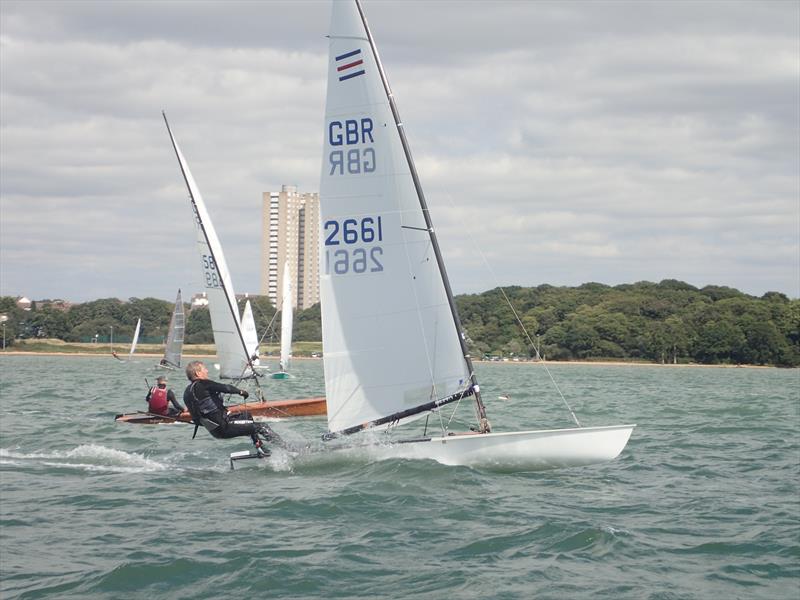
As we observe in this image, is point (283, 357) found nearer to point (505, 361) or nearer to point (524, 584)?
point (524, 584)

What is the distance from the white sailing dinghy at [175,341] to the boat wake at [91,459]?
2125 cm

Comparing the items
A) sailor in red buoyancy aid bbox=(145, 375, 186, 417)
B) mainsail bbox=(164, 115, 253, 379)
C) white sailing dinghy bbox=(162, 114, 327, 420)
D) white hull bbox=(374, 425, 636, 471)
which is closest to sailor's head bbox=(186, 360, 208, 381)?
white hull bbox=(374, 425, 636, 471)

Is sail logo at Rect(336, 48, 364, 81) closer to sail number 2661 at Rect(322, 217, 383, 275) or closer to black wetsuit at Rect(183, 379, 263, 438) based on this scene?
sail number 2661 at Rect(322, 217, 383, 275)

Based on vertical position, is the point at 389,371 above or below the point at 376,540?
above

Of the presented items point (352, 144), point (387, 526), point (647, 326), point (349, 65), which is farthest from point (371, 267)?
point (647, 326)

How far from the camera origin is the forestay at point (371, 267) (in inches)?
471

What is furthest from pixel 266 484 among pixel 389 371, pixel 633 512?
pixel 633 512

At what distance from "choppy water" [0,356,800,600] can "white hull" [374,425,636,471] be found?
23 centimetres

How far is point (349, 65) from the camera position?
11875mm

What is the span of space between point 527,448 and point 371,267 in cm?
306

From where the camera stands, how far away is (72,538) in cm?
857

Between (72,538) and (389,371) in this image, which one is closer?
(72,538)

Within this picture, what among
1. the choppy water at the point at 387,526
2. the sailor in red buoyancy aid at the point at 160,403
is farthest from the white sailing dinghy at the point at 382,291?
the sailor in red buoyancy aid at the point at 160,403

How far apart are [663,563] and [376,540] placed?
254cm
